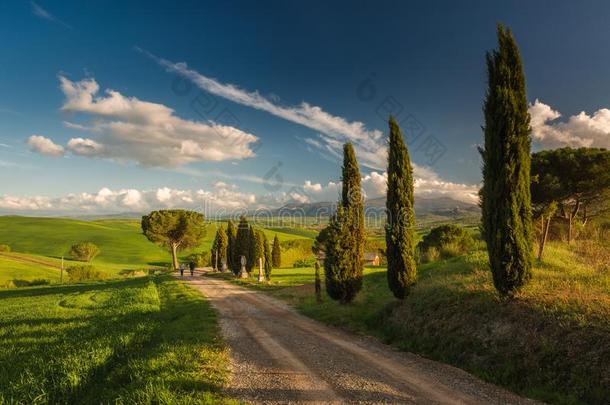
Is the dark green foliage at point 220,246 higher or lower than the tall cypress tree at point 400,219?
lower

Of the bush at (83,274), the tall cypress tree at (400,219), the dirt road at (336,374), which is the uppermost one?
the tall cypress tree at (400,219)

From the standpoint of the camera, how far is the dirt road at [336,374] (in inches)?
307

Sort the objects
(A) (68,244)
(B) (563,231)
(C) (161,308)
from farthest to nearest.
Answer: (A) (68,244), (B) (563,231), (C) (161,308)

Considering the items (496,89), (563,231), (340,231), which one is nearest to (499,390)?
(496,89)

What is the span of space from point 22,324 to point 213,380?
1481cm

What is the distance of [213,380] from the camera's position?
8594 millimetres

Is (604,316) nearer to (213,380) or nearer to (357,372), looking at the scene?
(357,372)

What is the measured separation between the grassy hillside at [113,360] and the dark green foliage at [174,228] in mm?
51111

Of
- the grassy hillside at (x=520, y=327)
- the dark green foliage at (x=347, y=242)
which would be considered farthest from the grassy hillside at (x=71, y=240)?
the grassy hillside at (x=520, y=327)

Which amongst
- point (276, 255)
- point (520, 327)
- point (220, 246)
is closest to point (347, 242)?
point (520, 327)

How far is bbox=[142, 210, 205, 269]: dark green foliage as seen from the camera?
222 feet

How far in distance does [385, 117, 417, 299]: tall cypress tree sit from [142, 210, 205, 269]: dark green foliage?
5899 centimetres

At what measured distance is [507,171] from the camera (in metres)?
12.7

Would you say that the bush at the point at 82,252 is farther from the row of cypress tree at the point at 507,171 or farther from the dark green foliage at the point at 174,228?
the row of cypress tree at the point at 507,171
